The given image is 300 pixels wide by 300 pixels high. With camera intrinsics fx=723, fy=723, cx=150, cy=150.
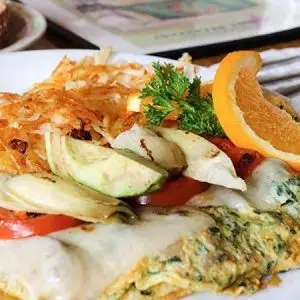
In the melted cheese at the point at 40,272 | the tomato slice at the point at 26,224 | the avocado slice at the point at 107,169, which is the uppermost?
the avocado slice at the point at 107,169

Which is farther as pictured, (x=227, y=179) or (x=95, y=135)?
(x=95, y=135)

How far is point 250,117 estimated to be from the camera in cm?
118

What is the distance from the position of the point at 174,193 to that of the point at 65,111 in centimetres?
42

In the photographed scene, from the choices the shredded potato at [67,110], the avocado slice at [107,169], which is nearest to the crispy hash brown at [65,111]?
the shredded potato at [67,110]

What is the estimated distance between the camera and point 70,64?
1.64m

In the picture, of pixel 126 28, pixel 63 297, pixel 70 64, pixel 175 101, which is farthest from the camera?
pixel 126 28

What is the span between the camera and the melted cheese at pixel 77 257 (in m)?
0.89

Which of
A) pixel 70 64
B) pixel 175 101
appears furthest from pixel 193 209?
pixel 70 64

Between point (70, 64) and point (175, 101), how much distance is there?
0.44 metres

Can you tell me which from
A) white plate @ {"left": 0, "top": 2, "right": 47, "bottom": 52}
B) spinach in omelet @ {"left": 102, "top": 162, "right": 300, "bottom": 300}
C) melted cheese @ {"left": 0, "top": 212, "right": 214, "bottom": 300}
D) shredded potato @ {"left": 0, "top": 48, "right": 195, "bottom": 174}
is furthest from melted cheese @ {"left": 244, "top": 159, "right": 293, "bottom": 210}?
white plate @ {"left": 0, "top": 2, "right": 47, "bottom": 52}

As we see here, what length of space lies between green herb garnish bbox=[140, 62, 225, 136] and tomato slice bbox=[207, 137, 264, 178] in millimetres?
81

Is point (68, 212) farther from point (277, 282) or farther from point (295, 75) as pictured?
point (295, 75)

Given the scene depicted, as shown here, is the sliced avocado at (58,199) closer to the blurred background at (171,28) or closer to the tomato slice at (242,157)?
the tomato slice at (242,157)

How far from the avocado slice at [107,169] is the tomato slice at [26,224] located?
72 millimetres
